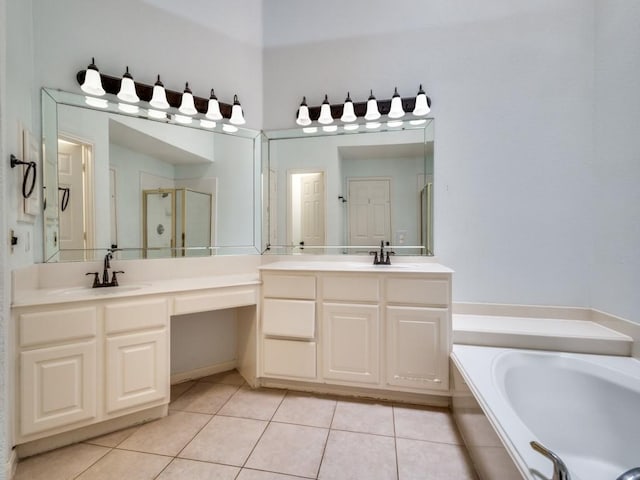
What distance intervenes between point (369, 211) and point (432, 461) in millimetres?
1626

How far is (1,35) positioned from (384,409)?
2350 mm

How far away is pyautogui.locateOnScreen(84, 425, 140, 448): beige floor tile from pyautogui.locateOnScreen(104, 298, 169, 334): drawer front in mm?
583

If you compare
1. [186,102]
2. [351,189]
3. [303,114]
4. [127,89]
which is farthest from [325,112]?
[127,89]

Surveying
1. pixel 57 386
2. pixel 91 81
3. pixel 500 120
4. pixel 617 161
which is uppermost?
pixel 91 81

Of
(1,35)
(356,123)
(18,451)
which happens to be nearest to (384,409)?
(18,451)

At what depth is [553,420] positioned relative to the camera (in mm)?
1390

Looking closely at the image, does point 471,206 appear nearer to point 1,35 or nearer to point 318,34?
point 318,34

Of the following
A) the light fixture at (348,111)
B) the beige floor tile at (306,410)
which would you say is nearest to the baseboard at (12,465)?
the beige floor tile at (306,410)

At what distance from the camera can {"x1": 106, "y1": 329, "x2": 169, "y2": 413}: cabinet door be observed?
1.53m

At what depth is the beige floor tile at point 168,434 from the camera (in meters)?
1.46

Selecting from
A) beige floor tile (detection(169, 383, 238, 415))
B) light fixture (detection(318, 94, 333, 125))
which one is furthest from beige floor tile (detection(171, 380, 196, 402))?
light fixture (detection(318, 94, 333, 125))

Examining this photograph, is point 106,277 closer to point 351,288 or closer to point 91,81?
point 91,81

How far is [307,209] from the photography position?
2.42 meters

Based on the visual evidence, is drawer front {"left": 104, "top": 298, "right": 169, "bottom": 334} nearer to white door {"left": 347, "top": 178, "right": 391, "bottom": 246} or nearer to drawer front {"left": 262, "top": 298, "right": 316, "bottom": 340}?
drawer front {"left": 262, "top": 298, "right": 316, "bottom": 340}
